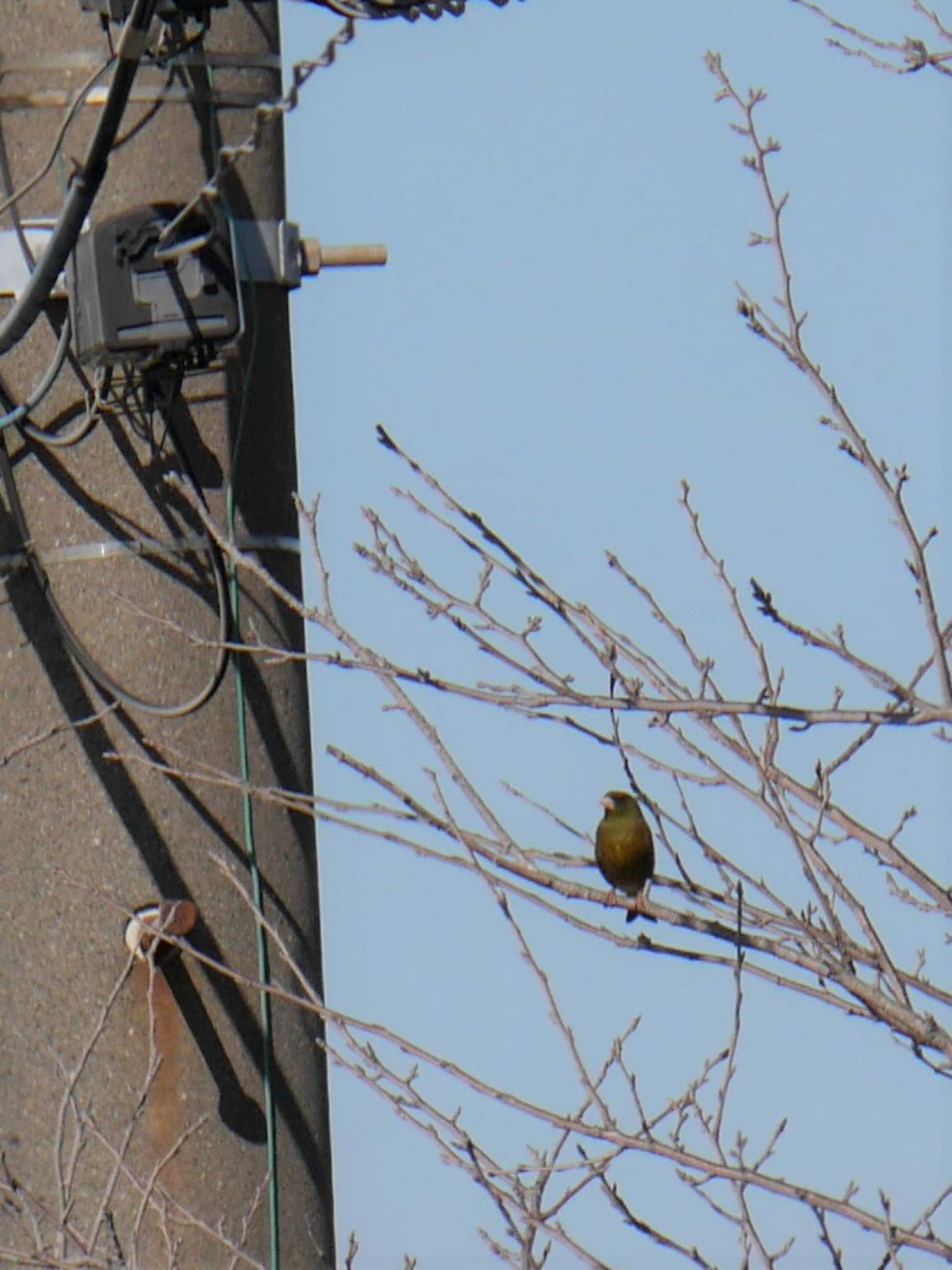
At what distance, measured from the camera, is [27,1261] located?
3613mm

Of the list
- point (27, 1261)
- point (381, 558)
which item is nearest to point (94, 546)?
point (381, 558)

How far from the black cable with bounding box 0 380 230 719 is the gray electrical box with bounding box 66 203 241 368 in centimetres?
11

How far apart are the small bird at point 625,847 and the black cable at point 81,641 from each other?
25.3 inches

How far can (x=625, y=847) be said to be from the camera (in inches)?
178

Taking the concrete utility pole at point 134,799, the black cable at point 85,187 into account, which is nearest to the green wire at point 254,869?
the concrete utility pole at point 134,799

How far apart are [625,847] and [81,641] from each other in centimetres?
101

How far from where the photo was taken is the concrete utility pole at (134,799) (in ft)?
13.3

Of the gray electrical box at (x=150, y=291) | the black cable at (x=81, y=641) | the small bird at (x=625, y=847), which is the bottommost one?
the small bird at (x=625, y=847)

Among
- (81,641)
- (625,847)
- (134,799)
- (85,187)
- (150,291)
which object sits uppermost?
(85,187)

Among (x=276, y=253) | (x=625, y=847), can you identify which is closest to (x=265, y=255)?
(x=276, y=253)

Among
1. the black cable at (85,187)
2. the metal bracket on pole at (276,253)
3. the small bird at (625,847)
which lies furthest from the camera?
the metal bracket on pole at (276,253)

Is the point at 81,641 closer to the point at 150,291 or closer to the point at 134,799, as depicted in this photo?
the point at 134,799

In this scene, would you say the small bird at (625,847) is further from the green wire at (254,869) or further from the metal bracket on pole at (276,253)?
the metal bracket on pole at (276,253)

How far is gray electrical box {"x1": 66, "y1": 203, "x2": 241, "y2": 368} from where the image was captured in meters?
4.04
